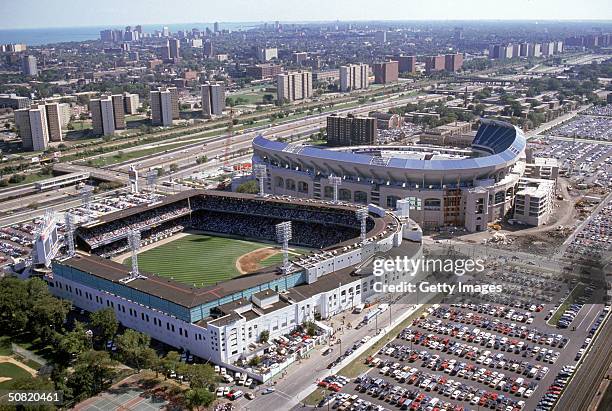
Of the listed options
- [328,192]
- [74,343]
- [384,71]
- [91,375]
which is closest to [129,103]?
[384,71]

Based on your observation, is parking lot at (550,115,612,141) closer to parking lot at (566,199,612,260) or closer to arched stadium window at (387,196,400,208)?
parking lot at (566,199,612,260)

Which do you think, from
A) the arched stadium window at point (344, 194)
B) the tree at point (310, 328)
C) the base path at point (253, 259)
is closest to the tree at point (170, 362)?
the tree at point (310, 328)

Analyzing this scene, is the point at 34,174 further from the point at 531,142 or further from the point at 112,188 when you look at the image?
the point at 531,142

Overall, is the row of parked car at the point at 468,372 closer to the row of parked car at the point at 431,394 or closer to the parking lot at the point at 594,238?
the row of parked car at the point at 431,394

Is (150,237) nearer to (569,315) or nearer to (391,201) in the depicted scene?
(391,201)

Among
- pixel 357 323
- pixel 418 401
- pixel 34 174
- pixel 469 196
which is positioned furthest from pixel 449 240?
pixel 34 174

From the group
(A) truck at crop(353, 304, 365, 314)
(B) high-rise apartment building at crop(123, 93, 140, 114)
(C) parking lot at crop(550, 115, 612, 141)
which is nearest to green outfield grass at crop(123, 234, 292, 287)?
(A) truck at crop(353, 304, 365, 314)

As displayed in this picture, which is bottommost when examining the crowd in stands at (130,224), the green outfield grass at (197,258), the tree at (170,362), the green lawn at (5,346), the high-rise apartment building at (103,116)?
the green lawn at (5,346)

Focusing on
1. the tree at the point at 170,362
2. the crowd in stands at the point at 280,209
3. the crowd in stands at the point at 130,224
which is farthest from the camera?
the crowd in stands at the point at 280,209
